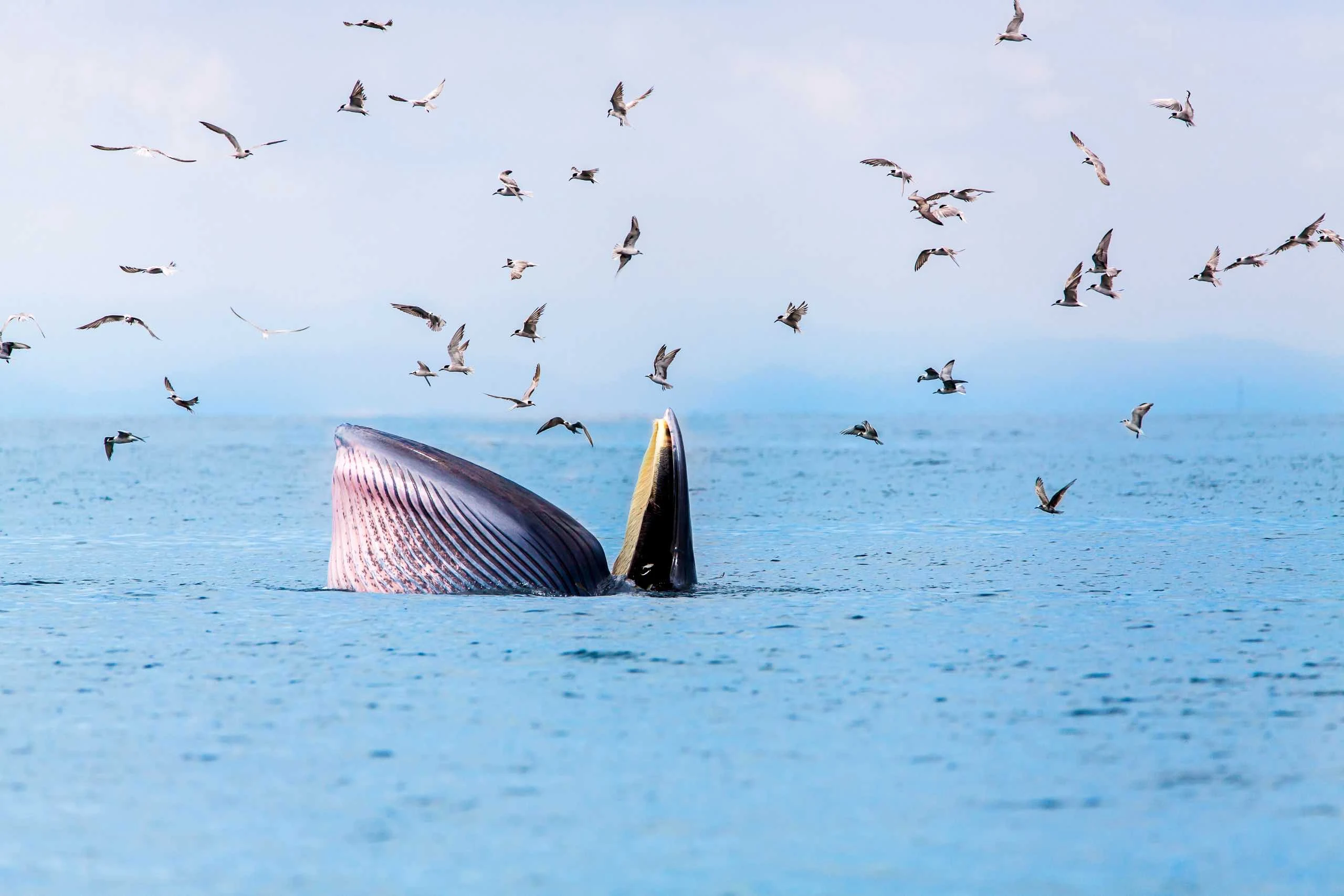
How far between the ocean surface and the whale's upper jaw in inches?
16.4

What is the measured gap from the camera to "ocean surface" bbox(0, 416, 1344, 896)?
9836mm

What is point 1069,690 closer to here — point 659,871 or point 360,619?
point 659,871

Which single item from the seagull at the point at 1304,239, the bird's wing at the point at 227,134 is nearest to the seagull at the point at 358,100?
the bird's wing at the point at 227,134

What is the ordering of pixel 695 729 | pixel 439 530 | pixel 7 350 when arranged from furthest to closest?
pixel 7 350
pixel 439 530
pixel 695 729

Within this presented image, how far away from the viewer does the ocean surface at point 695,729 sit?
9.84 m

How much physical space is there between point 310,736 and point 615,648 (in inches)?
175

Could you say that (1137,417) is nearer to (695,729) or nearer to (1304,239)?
(1304,239)

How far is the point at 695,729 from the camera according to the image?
1335cm

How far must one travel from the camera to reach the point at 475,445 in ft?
419

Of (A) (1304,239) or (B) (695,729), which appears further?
(A) (1304,239)

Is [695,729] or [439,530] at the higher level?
[439,530]

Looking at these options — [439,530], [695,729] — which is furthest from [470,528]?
[695,729]

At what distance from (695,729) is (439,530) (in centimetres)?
542

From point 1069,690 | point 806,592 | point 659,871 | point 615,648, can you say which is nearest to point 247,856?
point 659,871
